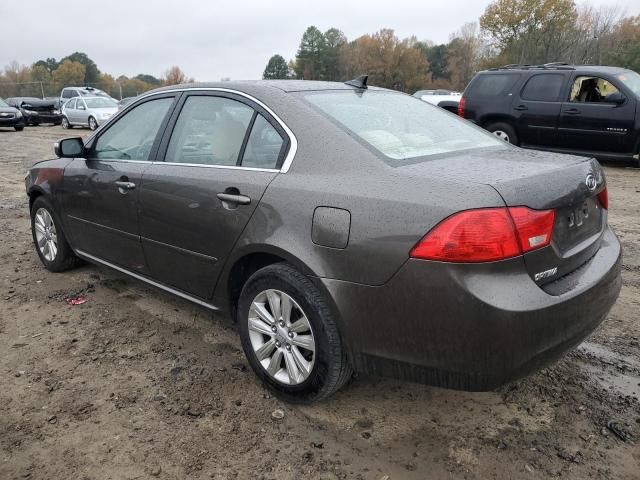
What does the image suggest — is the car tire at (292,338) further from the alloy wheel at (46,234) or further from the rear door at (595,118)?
the rear door at (595,118)

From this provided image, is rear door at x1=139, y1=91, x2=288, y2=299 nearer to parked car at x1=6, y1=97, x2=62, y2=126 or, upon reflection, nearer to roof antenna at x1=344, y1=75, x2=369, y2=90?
roof antenna at x1=344, y1=75, x2=369, y2=90

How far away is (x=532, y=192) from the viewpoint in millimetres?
2162

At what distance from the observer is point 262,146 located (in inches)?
112

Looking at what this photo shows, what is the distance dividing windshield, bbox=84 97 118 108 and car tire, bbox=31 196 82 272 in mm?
19394

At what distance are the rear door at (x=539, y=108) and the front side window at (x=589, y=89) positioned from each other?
0.74 ft

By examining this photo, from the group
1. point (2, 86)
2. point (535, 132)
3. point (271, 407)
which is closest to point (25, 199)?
point (271, 407)

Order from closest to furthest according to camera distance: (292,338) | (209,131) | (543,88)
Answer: (292,338) → (209,131) → (543,88)

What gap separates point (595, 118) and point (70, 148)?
28.2 feet

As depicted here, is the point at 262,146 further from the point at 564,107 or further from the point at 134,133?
the point at 564,107

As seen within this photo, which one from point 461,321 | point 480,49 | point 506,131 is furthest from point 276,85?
point 480,49

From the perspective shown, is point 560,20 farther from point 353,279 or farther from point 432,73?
point 353,279

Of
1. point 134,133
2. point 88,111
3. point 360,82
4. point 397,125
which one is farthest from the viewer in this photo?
point 88,111

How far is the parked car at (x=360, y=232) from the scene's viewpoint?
2086 mm

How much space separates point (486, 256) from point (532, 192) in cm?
35
